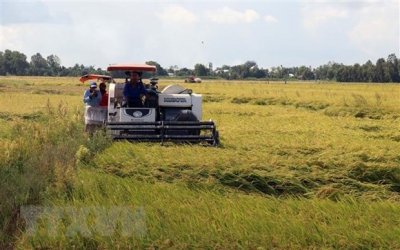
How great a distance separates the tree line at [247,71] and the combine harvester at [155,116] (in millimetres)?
68282

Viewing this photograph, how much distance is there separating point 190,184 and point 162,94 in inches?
200

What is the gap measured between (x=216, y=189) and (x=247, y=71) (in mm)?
109701

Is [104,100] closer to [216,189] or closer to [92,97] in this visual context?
[92,97]

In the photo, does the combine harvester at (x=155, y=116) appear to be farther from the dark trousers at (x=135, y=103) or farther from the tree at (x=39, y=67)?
the tree at (x=39, y=67)

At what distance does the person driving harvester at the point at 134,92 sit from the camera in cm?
1164

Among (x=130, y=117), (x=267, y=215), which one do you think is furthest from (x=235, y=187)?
(x=130, y=117)

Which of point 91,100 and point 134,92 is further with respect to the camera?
point 91,100

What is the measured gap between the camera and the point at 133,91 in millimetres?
11656

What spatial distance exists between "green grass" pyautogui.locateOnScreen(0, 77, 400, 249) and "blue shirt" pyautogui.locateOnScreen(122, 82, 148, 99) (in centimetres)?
161

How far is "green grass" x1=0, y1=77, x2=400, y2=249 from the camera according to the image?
5293 mm

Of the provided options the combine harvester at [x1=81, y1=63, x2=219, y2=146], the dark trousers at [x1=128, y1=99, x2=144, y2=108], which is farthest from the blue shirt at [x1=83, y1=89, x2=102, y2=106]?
the dark trousers at [x1=128, y1=99, x2=144, y2=108]

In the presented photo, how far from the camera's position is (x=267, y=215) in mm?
5707

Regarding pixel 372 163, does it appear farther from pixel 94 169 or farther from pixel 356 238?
pixel 94 169

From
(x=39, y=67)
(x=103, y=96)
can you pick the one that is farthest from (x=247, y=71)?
(x=103, y=96)
